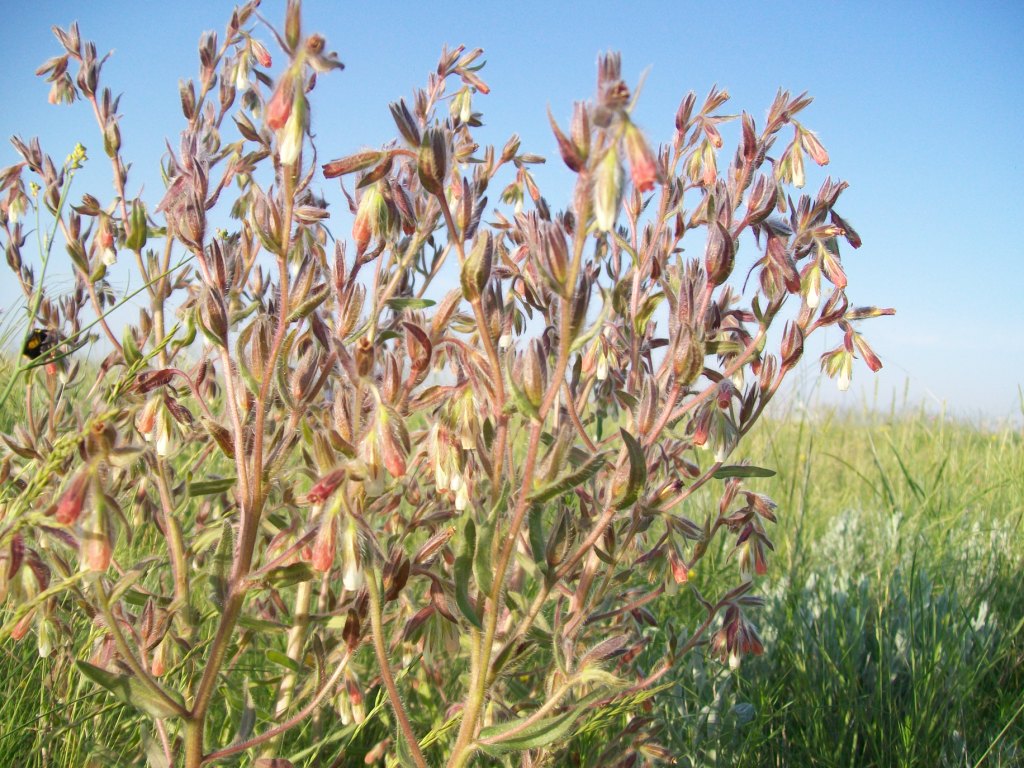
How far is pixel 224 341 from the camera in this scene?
63.3 inches

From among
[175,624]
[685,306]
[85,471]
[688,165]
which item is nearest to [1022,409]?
[688,165]

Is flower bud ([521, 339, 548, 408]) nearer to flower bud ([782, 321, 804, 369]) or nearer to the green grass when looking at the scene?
flower bud ([782, 321, 804, 369])

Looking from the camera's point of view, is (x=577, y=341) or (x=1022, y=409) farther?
(x=1022, y=409)

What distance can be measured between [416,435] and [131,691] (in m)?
0.88

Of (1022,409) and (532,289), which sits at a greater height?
(532,289)

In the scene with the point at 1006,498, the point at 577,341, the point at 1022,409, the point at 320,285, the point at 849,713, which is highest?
the point at 320,285

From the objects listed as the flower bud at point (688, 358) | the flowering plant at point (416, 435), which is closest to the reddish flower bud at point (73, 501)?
the flowering plant at point (416, 435)

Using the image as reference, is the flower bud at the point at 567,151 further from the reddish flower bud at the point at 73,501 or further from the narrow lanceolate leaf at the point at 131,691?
the narrow lanceolate leaf at the point at 131,691

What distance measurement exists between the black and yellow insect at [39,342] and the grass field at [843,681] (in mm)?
908

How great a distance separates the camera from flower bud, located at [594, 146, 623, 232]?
1182 mm

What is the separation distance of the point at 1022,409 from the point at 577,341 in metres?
4.33

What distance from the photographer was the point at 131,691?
1426 mm

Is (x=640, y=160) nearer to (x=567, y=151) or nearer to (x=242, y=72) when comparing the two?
(x=567, y=151)

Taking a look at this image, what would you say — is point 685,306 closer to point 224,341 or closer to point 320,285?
point 320,285
